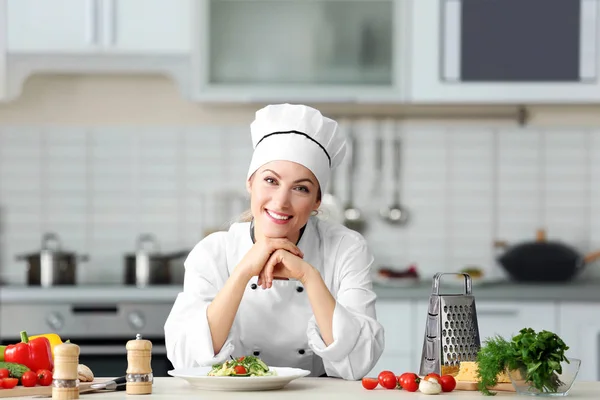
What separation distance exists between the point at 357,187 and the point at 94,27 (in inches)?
52.3

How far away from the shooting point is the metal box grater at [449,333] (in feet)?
6.75

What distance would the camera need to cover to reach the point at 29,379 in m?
1.89

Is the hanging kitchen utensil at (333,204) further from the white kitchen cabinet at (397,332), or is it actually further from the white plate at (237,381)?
the white plate at (237,381)

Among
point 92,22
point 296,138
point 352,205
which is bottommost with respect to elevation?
point 352,205

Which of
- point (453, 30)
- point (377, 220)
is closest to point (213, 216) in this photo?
point (377, 220)

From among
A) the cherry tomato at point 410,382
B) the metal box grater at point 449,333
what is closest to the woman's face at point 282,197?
the metal box grater at point 449,333

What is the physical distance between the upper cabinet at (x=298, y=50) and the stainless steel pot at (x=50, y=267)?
2.83ft

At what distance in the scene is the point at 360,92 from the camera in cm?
404

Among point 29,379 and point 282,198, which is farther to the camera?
point 282,198

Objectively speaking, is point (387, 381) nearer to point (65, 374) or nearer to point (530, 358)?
point (530, 358)

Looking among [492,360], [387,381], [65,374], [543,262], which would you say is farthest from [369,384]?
[543,262]

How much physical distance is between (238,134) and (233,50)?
43 centimetres

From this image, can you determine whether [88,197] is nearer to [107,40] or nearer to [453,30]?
[107,40]

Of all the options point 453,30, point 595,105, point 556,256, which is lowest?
point 556,256
